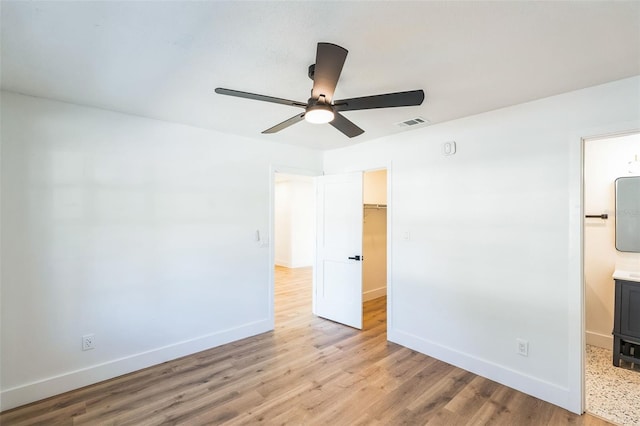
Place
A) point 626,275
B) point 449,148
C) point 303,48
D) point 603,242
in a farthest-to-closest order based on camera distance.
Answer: point 603,242 < point 449,148 < point 626,275 < point 303,48

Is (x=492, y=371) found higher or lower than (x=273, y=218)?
lower

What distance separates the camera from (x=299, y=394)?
2414 millimetres

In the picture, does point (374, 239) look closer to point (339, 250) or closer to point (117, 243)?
point (339, 250)

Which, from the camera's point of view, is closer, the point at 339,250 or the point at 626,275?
the point at 626,275

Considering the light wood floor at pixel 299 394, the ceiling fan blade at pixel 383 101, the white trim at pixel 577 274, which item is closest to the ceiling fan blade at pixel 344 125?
the ceiling fan blade at pixel 383 101

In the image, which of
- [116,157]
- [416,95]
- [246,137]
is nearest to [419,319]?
[416,95]

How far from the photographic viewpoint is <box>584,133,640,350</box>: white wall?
3.12m

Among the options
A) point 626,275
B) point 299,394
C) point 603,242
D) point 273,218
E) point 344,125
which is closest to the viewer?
point 344,125

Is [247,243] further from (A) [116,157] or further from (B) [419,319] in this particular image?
(B) [419,319]

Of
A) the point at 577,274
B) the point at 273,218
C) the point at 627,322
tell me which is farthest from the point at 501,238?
the point at 273,218

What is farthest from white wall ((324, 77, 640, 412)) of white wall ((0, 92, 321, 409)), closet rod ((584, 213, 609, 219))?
white wall ((0, 92, 321, 409))

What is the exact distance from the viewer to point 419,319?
10.5 feet

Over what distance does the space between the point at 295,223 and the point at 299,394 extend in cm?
596

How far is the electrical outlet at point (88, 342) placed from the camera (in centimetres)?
256
